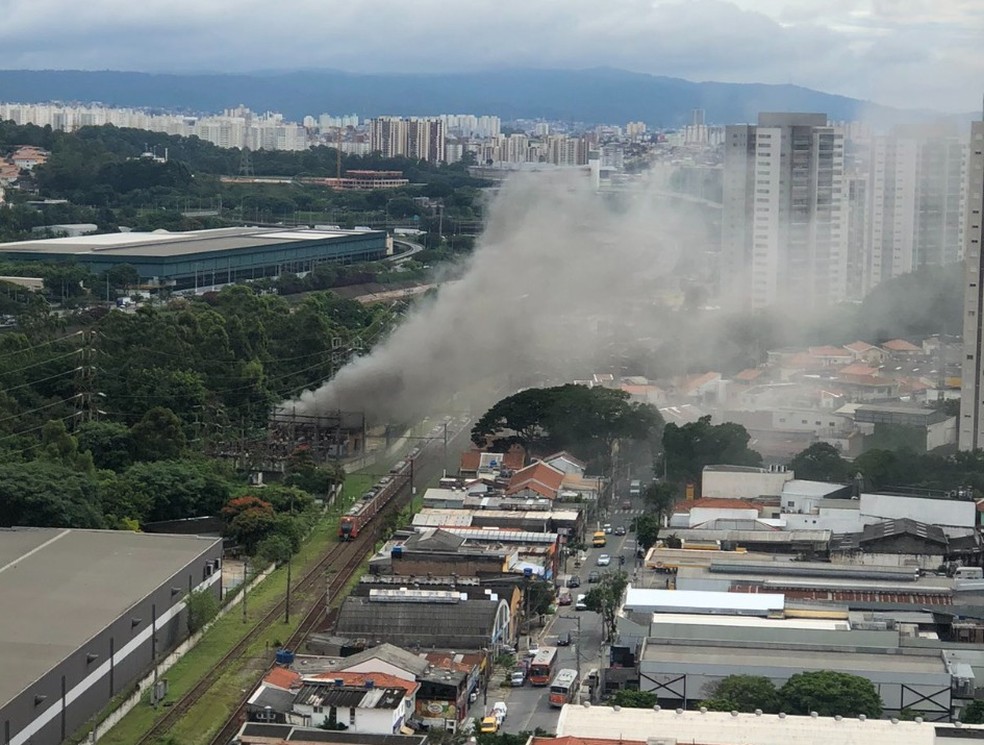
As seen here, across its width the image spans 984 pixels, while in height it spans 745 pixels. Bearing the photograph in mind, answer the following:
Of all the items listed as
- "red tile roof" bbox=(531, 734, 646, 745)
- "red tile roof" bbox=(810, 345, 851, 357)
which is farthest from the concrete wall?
"red tile roof" bbox=(810, 345, 851, 357)

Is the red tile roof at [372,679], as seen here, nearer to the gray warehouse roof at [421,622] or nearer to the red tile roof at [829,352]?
the gray warehouse roof at [421,622]

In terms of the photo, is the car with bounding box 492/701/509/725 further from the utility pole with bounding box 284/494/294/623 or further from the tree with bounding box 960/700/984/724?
the tree with bounding box 960/700/984/724

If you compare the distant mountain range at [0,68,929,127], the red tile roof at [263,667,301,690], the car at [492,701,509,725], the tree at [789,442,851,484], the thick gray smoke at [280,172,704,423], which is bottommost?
the car at [492,701,509,725]

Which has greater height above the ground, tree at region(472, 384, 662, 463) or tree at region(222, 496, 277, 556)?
tree at region(472, 384, 662, 463)

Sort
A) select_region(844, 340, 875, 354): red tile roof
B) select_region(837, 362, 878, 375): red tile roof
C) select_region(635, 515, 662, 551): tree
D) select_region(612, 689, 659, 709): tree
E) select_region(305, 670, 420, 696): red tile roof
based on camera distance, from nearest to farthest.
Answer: select_region(612, 689, 659, 709): tree, select_region(305, 670, 420, 696): red tile roof, select_region(635, 515, 662, 551): tree, select_region(837, 362, 878, 375): red tile roof, select_region(844, 340, 875, 354): red tile roof

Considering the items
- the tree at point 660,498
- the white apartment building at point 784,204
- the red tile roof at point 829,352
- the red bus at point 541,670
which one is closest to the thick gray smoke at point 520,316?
the red tile roof at point 829,352

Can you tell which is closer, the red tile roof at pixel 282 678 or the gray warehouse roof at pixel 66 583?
the gray warehouse roof at pixel 66 583

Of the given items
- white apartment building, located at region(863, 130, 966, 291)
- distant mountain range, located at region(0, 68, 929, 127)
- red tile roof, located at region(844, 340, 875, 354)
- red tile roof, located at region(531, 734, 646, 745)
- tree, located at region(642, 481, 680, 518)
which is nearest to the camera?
red tile roof, located at region(531, 734, 646, 745)
